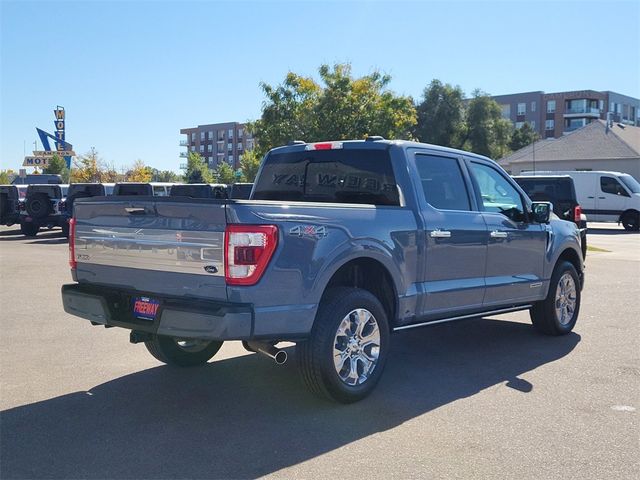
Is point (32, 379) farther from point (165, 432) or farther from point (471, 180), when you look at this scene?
point (471, 180)

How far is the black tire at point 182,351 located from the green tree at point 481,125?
172 feet

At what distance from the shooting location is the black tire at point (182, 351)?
597 centimetres

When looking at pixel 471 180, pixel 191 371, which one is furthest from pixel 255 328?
pixel 471 180

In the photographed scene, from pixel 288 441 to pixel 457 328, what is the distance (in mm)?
4252

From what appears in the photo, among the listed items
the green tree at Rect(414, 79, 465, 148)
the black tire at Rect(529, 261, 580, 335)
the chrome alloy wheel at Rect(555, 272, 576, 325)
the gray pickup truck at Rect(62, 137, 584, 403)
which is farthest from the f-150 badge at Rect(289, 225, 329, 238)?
the green tree at Rect(414, 79, 465, 148)

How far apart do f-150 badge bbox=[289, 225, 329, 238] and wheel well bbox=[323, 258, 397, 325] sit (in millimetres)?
530

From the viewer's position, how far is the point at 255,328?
432 cm

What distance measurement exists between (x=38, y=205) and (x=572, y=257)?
19978 millimetres

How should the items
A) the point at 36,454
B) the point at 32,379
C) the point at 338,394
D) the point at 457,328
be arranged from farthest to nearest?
the point at 457,328 < the point at 32,379 < the point at 338,394 < the point at 36,454

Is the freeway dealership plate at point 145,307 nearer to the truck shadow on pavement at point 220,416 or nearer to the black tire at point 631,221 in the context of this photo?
the truck shadow on pavement at point 220,416

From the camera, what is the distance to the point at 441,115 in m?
55.8

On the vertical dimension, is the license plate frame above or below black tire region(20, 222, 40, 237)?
above

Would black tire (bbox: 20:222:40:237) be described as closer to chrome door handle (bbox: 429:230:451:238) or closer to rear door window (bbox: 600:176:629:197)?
chrome door handle (bbox: 429:230:451:238)

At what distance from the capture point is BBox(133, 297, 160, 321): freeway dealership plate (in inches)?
184
